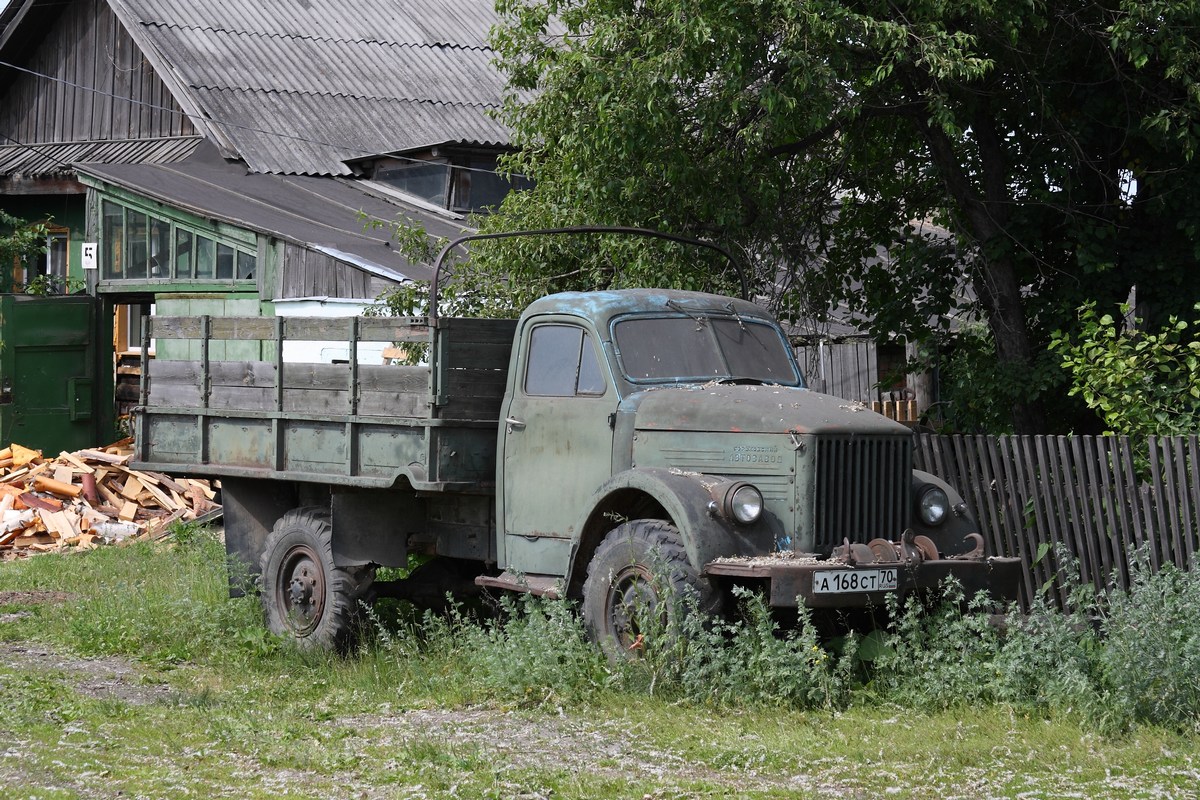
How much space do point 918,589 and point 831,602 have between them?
2.25 feet

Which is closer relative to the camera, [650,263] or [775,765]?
[775,765]

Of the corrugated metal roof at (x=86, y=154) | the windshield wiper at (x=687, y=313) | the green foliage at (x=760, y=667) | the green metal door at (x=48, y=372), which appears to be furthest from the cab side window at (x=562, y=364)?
the corrugated metal roof at (x=86, y=154)

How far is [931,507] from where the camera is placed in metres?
8.10

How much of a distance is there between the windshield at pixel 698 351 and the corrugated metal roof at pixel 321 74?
12.7 meters

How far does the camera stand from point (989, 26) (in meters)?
10.7

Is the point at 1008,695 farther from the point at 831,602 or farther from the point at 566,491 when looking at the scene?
the point at 566,491

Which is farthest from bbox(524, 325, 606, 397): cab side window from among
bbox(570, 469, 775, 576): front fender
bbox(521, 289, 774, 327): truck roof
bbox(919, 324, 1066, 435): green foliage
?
bbox(919, 324, 1066, 435): green foliage

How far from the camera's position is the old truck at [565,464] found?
7.55m

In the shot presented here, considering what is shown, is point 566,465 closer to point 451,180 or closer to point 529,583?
point 529,583

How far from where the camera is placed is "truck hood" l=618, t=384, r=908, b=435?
7.66 meters

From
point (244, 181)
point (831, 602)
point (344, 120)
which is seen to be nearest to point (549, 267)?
point (831, 602)

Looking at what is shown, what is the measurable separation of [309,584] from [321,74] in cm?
1522

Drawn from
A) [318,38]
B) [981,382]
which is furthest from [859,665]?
[318,38]

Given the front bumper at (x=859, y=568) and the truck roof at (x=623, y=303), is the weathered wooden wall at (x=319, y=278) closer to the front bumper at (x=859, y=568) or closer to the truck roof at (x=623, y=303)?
the truck roof at (x=623, y=303)
